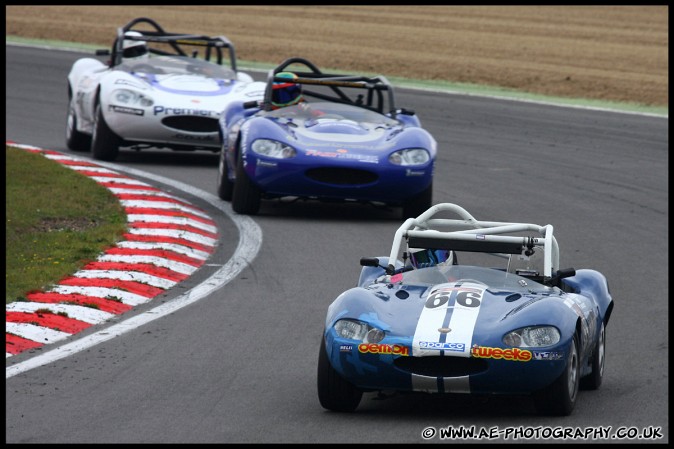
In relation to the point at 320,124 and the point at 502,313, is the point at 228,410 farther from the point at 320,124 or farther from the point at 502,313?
the point at 320,124

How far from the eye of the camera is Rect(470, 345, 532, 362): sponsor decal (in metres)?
6.90

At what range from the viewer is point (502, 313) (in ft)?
23.7

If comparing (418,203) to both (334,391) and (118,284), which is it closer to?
(118,284)

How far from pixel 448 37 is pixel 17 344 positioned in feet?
90.0

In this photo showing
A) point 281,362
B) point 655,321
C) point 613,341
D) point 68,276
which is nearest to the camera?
point 281,362

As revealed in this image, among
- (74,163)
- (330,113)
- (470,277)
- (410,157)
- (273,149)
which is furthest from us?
(74,163)

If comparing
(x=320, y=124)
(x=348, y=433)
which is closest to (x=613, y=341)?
Result: (x=348, y=433)

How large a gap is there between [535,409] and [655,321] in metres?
2.78

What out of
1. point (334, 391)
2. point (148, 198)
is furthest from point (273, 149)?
point (334, 391)

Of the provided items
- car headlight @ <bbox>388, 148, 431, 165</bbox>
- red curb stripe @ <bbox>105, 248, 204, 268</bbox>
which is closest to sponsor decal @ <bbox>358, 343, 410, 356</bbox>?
red curb stripe @ <bbox>105, 248, 204, 268</bbox>

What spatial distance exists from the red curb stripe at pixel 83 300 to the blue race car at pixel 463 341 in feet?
8.34

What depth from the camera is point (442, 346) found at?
693 centimetres

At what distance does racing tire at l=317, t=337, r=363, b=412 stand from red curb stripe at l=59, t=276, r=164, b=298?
3402mm

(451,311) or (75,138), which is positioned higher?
(451,311)
